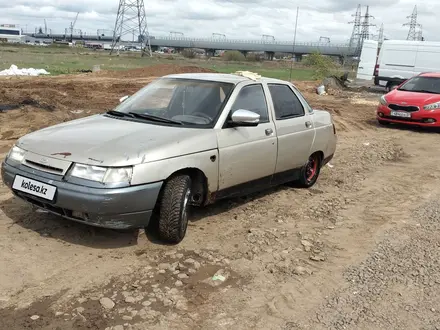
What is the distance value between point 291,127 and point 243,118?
4.06 ft

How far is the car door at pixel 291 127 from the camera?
19.0 ft

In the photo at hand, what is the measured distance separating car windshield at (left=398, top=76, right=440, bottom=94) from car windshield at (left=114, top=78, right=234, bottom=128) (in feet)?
32.1

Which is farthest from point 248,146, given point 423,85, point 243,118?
point 423,85

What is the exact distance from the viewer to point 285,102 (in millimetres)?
6102

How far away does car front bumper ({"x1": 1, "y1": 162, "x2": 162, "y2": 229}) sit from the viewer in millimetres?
3881

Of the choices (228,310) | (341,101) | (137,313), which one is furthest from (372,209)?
(341,101)

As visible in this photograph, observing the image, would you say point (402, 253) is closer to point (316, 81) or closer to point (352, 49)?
point (316, 81)

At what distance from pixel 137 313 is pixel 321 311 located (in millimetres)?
1367

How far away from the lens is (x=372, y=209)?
19.7 feet

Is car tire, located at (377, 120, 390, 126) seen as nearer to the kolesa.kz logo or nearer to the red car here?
the red car

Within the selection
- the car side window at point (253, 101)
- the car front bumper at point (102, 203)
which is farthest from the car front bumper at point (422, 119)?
the car front bumper at point (102, 203)

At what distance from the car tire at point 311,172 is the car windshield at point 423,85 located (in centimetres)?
782

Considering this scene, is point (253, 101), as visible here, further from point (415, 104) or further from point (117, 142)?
point (415, 104)

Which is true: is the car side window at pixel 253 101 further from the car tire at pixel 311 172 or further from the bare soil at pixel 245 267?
the car tire at pixel 311 172
